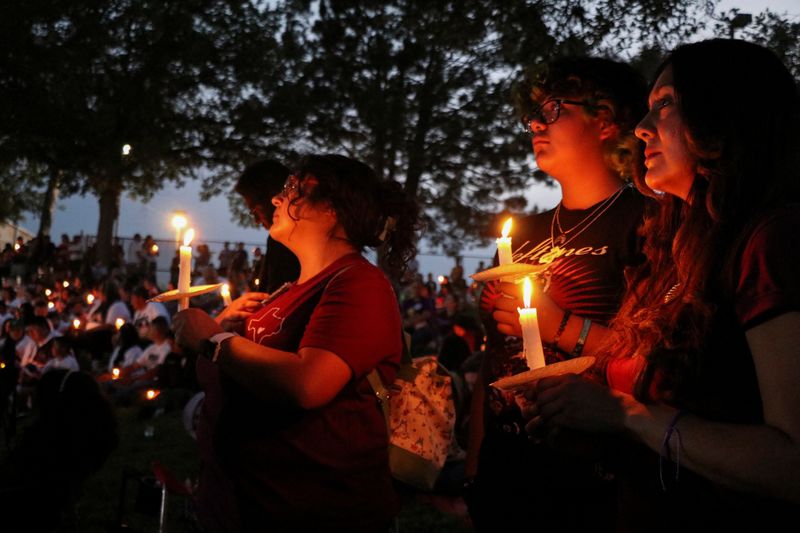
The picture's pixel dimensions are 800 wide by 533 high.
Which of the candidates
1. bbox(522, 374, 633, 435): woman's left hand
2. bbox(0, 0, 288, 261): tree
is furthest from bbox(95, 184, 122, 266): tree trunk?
bbox(522, 374, 633, 435): woman's left hand

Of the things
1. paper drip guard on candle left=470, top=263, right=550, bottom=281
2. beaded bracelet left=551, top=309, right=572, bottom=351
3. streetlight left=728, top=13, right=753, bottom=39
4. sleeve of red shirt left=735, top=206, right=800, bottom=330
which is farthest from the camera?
streetlight left=728, top=13, right=753, bottom=39

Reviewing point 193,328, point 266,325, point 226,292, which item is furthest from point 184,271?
point 226,292


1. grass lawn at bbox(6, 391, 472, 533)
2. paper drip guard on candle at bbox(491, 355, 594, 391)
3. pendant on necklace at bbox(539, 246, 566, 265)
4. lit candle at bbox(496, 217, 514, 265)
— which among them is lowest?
grass lawn at bbox(6, 391, 472, 533)

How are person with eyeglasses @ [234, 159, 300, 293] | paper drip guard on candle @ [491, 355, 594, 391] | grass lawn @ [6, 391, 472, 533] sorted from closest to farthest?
paper drip guard on candle @ [491, 355, 594, 391] < person with eyeglasses @ [234, 159, 300, 293] < grass lawn @ [6, 391, 472, 533]

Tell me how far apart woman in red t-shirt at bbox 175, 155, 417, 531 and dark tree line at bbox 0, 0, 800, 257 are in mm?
17167

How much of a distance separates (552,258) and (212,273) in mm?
16294

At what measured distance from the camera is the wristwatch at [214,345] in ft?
7.85

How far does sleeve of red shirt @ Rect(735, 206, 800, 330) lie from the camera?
1.32 meters

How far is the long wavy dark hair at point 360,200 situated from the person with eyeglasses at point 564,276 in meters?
0.48

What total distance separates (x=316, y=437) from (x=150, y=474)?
170 inches

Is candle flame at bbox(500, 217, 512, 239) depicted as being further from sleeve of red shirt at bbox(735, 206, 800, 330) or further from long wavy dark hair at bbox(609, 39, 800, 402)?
sleeve of red shirt at bbox(735, 206, 800, 330)

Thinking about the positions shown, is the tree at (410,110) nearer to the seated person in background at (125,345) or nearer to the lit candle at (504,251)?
the seated person in background at (125,345)

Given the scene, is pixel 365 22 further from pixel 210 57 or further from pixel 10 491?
pixel 10 491

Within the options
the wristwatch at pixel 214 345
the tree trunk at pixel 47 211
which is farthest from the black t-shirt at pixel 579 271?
the tree trunk at pixel 47 211
